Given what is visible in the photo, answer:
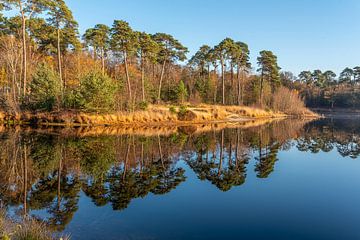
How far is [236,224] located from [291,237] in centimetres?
111

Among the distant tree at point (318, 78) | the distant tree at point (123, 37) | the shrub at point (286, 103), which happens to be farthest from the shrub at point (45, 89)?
the distant tree at point (318, 78)

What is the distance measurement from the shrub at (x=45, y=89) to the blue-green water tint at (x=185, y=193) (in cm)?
1218

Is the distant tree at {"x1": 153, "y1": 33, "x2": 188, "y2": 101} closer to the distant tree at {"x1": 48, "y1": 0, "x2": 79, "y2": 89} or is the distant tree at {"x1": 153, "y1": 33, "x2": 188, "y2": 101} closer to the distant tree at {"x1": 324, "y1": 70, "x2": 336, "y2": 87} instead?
the distant tree at {"x1": 48, "y1": 0, "x2": 79, "y2": 89}

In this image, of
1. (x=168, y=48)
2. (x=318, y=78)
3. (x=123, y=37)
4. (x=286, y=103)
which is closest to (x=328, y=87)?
(x=318, y=78)

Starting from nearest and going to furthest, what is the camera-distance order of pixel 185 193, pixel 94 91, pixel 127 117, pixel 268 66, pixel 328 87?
1. pixel 185 193
2. pixel 94 91
3. pixel 127 117
4. pixel 268 66
5. pixel 328 87

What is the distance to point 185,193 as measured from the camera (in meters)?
7.76

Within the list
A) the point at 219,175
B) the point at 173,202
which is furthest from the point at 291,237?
the point at 219,175

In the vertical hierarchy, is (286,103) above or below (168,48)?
below

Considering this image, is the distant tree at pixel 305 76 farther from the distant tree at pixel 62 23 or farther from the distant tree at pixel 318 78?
the distant tree at pixel 62 23

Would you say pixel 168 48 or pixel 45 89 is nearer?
pixel 45 89

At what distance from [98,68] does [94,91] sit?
21.7 ft

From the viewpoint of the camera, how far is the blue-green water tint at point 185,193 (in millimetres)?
5473

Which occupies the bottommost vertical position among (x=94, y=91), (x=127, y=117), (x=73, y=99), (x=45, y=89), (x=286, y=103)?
(x=127, y=117)

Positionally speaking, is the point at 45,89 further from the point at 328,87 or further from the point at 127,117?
the point at 328,87
